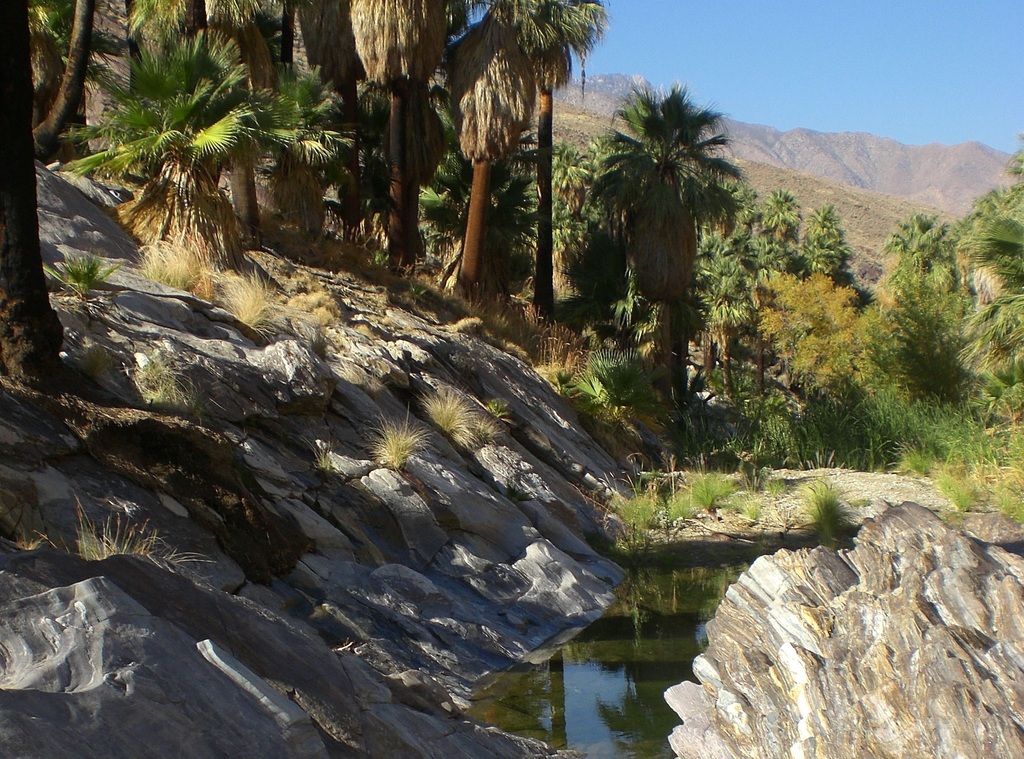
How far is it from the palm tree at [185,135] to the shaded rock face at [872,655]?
952 cm

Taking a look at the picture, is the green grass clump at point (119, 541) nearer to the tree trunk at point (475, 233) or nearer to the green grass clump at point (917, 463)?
the tree trunk at point (475, 233)

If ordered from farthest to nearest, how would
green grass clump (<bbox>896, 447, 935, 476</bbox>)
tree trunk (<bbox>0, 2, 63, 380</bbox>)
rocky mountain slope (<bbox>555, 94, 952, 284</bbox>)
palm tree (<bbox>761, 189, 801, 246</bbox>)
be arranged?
rocky mountain slope (<bbox>555, 94, 952, 284</bbox>), palm tree (<bbox>761, 189, 801, 246</bbox>), green grass clump (<bbox>896, 447, 935, 476</bbox>), tree trunk (<bbox>0, 2, 63, 380</bbox>)

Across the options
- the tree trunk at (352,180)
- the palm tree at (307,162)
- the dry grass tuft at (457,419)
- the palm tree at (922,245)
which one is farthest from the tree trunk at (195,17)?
the palm tree at (922,245)

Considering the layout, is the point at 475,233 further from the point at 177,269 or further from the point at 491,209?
the point at 177,269

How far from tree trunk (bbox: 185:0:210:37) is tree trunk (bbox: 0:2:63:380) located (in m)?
9.80

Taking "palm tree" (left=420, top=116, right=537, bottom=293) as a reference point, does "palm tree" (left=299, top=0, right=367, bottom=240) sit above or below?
above

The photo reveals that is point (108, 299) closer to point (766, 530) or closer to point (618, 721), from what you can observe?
point (618, 721)

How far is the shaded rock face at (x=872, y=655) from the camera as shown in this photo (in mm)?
4676

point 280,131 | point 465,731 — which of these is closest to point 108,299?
point 280,131

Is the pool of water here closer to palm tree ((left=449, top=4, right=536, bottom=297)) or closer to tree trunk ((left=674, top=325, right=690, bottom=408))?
palm tree ((left=449, top=4, right=536, bottom=297))

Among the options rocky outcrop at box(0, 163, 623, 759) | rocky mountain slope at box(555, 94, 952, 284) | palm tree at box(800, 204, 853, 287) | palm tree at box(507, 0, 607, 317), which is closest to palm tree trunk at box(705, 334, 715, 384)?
palm tree at box(800, 204, 853, 287)

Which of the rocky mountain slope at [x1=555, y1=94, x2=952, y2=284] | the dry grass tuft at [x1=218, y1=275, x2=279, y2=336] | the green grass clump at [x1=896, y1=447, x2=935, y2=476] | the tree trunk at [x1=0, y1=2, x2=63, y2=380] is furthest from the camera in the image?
the rocky mountain slope at [x1=555, y1=94, x2=952, y2=284]

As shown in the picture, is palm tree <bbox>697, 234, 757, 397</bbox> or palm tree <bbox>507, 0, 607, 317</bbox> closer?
palm tree <bbox>507, 0, 607, 317</bbox>

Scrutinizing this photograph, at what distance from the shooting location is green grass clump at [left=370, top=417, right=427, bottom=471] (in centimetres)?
1117
